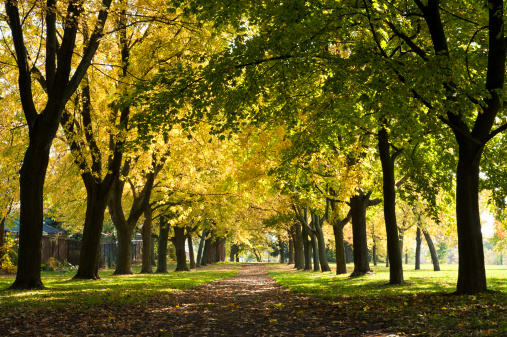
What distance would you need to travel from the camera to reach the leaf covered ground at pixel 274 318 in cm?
698

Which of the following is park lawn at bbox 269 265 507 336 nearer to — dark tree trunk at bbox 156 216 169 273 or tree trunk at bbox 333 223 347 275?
tree trunk at bbox 333 223 347 275

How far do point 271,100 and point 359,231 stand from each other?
8923 millimetres

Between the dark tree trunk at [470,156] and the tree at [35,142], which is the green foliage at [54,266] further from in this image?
the dark tree trunk at [470,156]

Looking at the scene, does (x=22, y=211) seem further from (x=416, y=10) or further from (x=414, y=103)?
(x=416, y=10)

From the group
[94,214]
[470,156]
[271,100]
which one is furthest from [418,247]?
[470,156]

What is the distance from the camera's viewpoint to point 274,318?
8.95 m

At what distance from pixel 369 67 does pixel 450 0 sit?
425 centimetres

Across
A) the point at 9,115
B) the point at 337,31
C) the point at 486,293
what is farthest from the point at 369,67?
the point at 9,115

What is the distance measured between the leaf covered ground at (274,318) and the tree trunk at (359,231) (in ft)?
26.0

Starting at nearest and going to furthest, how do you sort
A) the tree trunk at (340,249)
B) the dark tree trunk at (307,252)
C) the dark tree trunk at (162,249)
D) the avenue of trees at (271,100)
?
1. the avenue of trees at (271,100)
2. the tree trunk at (340,249)
3. the dark tree trunk at (162,249)
4. the dark tree trunk at (307,252)

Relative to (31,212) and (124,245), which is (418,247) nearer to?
(124,245)

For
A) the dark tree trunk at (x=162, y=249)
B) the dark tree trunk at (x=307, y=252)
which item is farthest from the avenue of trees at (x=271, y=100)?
the dark tree trunk at (x=307, y=252)

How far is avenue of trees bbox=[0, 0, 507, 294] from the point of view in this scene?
9133 mm

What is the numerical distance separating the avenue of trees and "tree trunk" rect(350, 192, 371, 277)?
0.06 m
